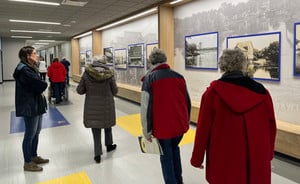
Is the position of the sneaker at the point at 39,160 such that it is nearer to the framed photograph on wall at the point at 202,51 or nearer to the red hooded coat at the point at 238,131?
the red hooded coat at the point at 238,131

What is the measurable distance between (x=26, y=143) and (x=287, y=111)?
411cm

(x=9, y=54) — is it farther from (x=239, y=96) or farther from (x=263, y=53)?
(x=239, y=96)

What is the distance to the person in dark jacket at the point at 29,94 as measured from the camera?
9.96ft

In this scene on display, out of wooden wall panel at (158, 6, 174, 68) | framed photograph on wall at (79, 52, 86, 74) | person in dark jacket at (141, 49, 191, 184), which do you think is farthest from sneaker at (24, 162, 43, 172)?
→ framed photograph on wall at (79, 52, 86, 74)

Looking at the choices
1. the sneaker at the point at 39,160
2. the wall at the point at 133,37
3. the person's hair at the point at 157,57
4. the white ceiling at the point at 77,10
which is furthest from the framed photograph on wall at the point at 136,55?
the person's hair at the point at 157,57

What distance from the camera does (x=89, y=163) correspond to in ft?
11.8

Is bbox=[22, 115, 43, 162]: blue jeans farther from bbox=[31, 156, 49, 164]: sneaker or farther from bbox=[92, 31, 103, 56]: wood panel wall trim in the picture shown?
bbox=[92, 31, 103, 56]: wood panel wall trim

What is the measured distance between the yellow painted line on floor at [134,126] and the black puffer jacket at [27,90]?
7.72 ft

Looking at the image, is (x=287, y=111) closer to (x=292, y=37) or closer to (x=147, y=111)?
(x=292, y=37)

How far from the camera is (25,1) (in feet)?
22.6

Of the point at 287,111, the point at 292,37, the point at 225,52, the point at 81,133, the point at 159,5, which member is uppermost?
the point at 159,5

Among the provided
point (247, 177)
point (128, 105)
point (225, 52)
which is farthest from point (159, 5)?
point (247, 177)

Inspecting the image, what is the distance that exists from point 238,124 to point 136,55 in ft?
25.9

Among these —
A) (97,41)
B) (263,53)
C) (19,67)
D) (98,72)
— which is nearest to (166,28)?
(263,53)
